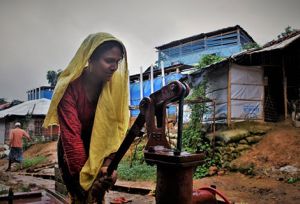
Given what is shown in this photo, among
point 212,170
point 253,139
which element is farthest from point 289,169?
point 212,170

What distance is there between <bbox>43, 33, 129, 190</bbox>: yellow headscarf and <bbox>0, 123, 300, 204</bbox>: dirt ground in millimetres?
4340

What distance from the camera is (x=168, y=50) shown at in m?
24.5

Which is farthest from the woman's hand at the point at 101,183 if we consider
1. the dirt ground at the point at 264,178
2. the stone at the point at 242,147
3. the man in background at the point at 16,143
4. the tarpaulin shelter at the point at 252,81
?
the man in background at the point at 16,143

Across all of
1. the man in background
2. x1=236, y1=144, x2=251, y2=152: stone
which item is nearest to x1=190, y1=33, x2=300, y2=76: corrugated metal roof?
x1=236, y1=144, x2=251, y2=152: stone

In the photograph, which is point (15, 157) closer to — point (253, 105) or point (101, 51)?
point (253, 105)

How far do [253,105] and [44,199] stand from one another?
31.2 feet

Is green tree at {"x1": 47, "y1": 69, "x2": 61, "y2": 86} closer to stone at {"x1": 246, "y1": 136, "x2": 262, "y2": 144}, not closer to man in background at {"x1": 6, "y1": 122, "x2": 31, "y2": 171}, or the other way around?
man in background at {"x1": 6, "y1": 122, "x2": 31, "y2": 171}

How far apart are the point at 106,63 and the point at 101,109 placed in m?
0.33

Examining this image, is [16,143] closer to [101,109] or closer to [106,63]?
[101,109]

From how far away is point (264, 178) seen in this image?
8320 mm

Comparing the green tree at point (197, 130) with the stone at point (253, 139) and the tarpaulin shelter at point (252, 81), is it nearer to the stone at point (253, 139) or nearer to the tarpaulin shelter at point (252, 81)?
the tarpaulin shelter at point (252, 81)

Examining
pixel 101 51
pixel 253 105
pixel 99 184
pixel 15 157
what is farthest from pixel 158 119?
pixel 15 157

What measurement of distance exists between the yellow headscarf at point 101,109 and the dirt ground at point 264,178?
434cm

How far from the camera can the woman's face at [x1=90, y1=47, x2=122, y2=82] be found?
73.2 inches
